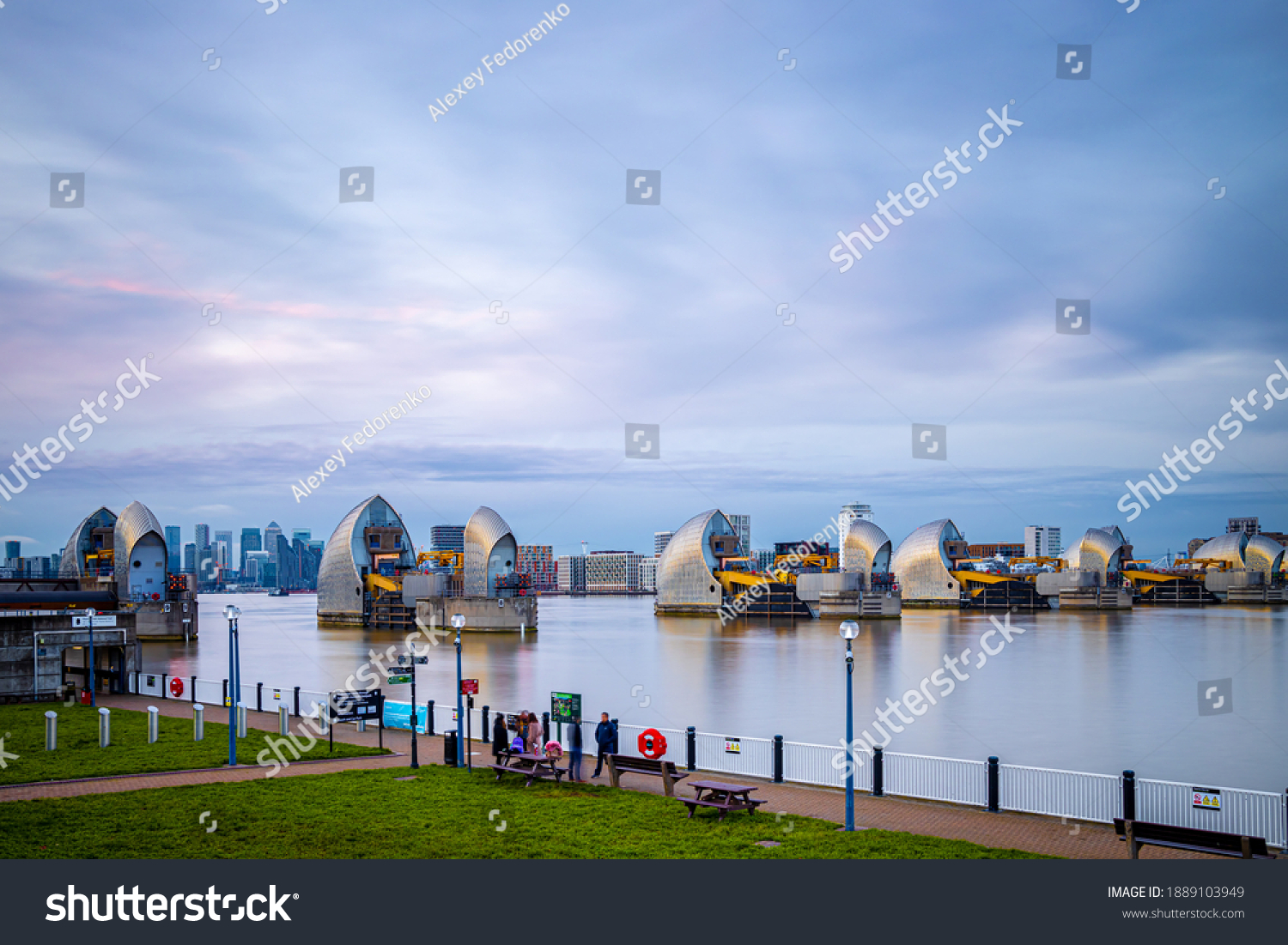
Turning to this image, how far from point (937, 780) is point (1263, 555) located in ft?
514

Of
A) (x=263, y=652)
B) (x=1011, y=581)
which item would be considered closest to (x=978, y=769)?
(x=263, y=652)

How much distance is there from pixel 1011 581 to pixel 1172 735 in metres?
101

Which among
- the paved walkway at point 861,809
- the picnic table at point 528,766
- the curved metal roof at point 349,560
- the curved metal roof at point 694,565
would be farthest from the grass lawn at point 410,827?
the curved metal roof at point 694,565

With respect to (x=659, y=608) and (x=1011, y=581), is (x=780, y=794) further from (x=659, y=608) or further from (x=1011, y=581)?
(x=1011, y=581)

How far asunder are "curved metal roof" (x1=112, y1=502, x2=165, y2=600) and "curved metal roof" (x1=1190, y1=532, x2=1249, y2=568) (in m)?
142

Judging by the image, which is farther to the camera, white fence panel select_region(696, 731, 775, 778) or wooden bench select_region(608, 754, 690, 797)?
white fence panel select_region(696, 731, 775, 778)

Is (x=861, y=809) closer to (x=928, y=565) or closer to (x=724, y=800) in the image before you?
(x=724, y=800)

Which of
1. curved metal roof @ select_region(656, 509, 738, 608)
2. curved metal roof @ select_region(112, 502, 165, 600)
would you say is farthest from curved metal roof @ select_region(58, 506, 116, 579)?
curved metal roof @ select_region(656, 509, 738, 608)

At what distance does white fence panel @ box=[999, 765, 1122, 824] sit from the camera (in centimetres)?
1673

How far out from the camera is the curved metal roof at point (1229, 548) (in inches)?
5758

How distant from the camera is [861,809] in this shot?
49.2ft

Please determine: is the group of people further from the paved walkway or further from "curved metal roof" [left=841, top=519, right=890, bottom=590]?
"curved metal roof" [left=841, top=519, right=890, bottom=590]

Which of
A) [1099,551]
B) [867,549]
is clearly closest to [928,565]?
[867,549]

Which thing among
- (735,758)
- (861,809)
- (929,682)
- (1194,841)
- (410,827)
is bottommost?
(929,682)
